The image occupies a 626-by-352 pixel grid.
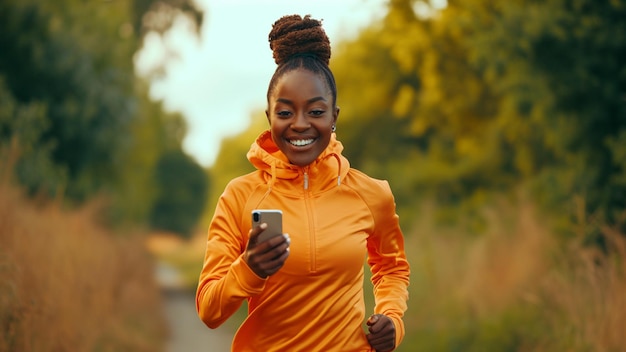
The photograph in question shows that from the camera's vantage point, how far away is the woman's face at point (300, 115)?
321cm

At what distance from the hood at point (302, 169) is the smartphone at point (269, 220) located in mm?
472

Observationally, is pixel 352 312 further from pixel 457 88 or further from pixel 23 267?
pixel 457 88

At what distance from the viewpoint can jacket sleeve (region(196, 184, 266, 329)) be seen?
2.93 m

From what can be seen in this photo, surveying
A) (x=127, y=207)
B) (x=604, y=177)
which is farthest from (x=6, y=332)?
(x=127, y=207)

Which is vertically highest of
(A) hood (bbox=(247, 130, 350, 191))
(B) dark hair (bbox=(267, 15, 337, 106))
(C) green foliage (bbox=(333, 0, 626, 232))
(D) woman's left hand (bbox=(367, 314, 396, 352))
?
(C) green foliage (bbox=(333, 0, 626, 232))

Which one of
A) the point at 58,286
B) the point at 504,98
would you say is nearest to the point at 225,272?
the point at 58,286

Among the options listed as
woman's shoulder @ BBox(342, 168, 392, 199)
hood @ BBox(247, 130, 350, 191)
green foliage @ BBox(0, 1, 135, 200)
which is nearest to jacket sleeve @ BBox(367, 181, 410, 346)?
woman's shoulder @ BBox(342, 168, 392, 199)

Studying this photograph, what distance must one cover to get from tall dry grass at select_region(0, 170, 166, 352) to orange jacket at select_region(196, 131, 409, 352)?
257cm

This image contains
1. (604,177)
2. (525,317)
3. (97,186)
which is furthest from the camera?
(97,186)

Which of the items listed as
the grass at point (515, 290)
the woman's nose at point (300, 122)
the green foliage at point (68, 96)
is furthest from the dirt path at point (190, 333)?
the woman's nose at point (300, 122)

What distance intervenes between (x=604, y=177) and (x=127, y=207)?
54.7 ft

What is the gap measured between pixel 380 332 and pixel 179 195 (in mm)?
63320

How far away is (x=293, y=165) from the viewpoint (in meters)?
3.27

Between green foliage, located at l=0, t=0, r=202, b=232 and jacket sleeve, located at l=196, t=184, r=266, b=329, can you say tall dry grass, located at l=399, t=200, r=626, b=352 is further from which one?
green foliage, located at l=0, t=0, r=202, b=232
